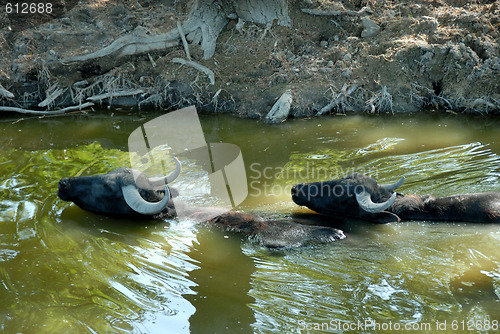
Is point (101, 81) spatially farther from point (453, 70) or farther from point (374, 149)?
point (453, 70)

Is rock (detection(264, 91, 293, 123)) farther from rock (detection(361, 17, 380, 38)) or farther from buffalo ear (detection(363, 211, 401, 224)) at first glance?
buffalo ear (detection(363, 211, 401, 224))

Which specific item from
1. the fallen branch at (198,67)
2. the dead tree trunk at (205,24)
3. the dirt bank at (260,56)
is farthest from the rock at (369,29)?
the fallen branch at (198,67)

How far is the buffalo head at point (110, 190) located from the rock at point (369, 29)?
7137 mm

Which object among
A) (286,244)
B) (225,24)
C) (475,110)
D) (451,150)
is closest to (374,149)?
(451,150)

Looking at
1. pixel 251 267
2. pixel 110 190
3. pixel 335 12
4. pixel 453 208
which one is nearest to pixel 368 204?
pixel 453 208

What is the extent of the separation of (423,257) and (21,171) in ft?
19.9

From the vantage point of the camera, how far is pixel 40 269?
5168mm

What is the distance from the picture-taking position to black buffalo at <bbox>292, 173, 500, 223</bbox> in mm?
5883

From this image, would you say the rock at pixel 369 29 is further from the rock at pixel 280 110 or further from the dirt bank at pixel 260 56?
the rock at pixel 280 110

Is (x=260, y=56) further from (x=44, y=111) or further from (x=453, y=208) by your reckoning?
(x=453, y=208)

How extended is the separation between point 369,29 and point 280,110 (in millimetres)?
3249

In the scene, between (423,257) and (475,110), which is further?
(475,110)

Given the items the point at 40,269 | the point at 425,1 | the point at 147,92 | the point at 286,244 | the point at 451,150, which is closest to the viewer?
the point at 40,269

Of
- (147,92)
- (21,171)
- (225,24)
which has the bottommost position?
(21,171)
